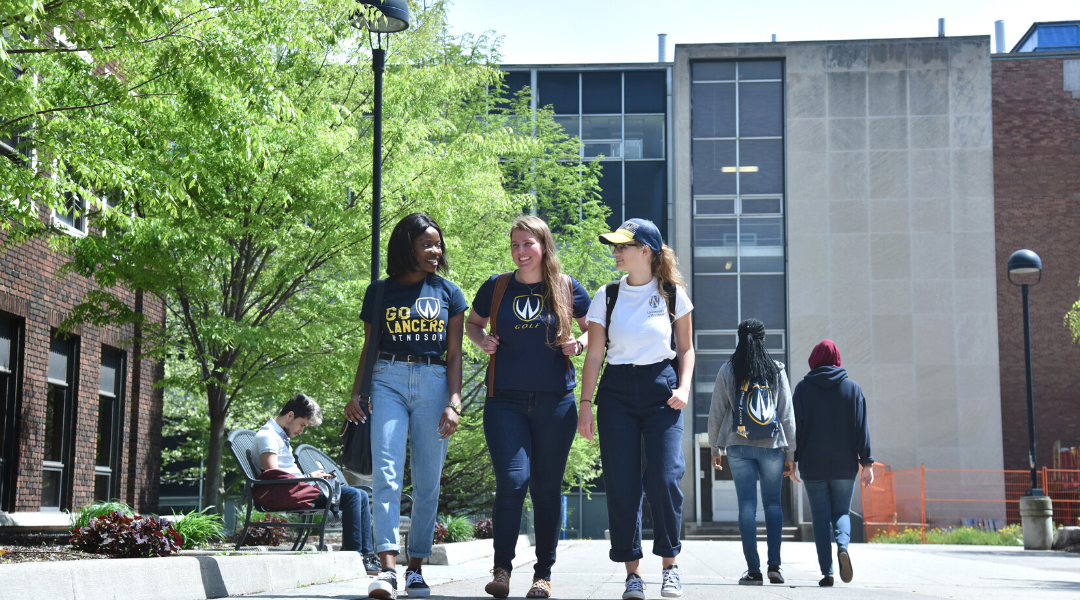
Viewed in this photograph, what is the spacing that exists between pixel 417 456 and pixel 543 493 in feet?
2.32

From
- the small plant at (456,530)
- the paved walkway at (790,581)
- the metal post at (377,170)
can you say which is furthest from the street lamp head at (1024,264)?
the metal post at (377,170)

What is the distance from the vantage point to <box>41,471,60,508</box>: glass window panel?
14969 millimetres

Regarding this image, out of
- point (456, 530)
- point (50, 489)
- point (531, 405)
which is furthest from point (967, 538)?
point (531, 405)

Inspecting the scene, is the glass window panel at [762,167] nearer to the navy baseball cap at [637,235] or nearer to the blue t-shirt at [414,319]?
the navy baseball cap at [637,235]

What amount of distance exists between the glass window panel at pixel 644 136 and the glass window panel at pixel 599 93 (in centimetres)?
72

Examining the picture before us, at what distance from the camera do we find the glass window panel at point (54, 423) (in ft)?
49.2

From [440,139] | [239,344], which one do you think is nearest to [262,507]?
[239,344]

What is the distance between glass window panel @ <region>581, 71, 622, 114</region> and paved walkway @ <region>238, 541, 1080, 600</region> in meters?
23.5

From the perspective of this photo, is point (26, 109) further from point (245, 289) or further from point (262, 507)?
point (245, 289)

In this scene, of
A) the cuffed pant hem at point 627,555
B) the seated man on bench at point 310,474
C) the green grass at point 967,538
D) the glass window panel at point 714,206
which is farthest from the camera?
the glass window panel at point 714,206

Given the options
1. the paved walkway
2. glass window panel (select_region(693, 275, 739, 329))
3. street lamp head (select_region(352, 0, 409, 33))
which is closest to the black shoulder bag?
the paved walkway

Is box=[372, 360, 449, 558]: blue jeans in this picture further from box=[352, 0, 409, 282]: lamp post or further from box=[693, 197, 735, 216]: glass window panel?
box=[693, 197, 735, 216]: glass window panel

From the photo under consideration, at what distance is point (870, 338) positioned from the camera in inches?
1275

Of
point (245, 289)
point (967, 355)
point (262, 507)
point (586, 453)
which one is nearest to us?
point (262, 507)
